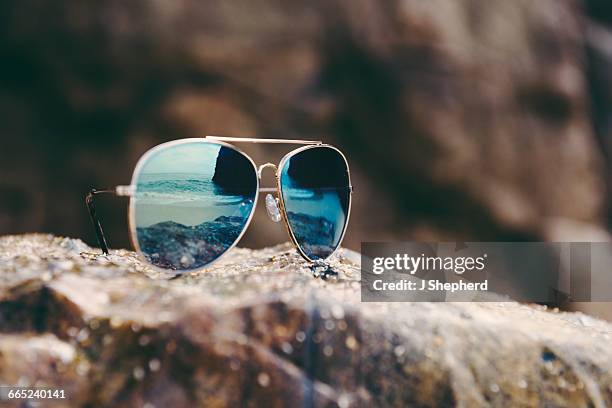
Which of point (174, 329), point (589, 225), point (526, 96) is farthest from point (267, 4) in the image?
point (174, 329)

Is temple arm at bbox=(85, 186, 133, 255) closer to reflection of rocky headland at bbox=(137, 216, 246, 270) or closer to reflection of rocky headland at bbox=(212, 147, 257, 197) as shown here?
reflection of rocky headland at bbox=(137, 216, 246, 270)

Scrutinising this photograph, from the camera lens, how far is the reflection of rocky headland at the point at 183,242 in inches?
36.2

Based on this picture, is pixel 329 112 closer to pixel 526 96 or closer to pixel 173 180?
pixel 526 96

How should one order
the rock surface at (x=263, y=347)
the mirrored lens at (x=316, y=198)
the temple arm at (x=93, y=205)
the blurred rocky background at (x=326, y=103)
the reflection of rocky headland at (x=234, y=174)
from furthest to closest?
the blurred rocky background at (x=326, y=103) → the mirrored lens at (x=316, y=198) → the reflection of rocky headland at (x=234, y=174) → the temple arm at (x=93, y=205) → the rock surface at (x=263, y=347)

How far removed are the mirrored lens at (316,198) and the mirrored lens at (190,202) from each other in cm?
10

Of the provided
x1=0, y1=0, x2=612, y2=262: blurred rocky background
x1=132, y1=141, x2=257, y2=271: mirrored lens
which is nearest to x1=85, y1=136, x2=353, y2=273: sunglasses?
x1=132, y1=141, x2=257, y2=271: mirrored lens

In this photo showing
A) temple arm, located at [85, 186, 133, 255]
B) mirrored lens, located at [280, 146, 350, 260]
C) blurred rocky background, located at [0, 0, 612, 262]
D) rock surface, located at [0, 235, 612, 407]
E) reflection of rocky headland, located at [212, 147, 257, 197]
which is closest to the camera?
rock surface, located at [0, 235, 612, 407]

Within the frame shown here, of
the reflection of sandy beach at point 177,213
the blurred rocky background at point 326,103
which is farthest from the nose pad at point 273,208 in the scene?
the blurred rocky background at point 326,103

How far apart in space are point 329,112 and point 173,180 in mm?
1926

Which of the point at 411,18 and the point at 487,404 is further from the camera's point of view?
the point at 411,18

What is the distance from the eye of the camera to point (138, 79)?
8.71 feet

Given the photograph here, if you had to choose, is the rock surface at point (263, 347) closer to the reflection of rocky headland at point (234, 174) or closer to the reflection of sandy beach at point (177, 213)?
the reflection of sandy beach at point (177, 213)

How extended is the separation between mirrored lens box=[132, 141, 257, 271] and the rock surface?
84mm

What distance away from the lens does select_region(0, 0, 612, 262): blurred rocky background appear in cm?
264
